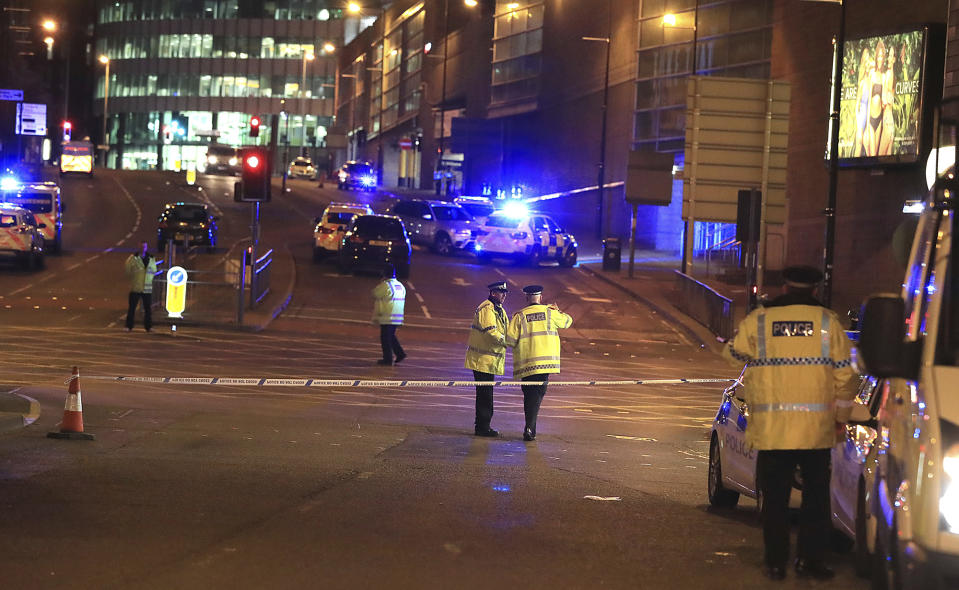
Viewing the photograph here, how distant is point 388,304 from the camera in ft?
74.4

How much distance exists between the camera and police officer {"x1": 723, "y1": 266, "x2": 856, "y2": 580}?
7293 millimetres

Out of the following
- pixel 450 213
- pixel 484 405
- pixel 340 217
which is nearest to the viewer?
pixel 484 405

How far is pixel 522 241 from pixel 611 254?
10.3 ft

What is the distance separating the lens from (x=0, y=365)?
19922 mm

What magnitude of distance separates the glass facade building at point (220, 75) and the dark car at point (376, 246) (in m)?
108

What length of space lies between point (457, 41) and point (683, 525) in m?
87.8

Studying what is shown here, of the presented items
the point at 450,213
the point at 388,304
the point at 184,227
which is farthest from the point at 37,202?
the point at 388,304

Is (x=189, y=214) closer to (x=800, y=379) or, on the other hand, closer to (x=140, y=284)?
(x=140, y=284)

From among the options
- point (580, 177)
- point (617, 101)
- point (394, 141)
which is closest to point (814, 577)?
point (617, 101)

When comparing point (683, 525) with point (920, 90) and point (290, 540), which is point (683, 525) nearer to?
point (290, 540)

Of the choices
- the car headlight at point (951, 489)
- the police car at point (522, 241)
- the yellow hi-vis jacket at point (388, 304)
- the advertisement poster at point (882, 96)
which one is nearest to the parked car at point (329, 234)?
the police car at point (522, 241)

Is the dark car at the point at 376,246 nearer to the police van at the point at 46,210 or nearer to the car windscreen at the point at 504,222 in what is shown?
the car windscreen at the point at 504,222

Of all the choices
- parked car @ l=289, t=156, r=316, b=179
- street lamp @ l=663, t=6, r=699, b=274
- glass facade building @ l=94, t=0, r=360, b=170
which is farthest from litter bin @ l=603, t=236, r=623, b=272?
glass facade building @ l=94, t=0, r=360, b=170

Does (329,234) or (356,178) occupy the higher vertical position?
(356,178)
